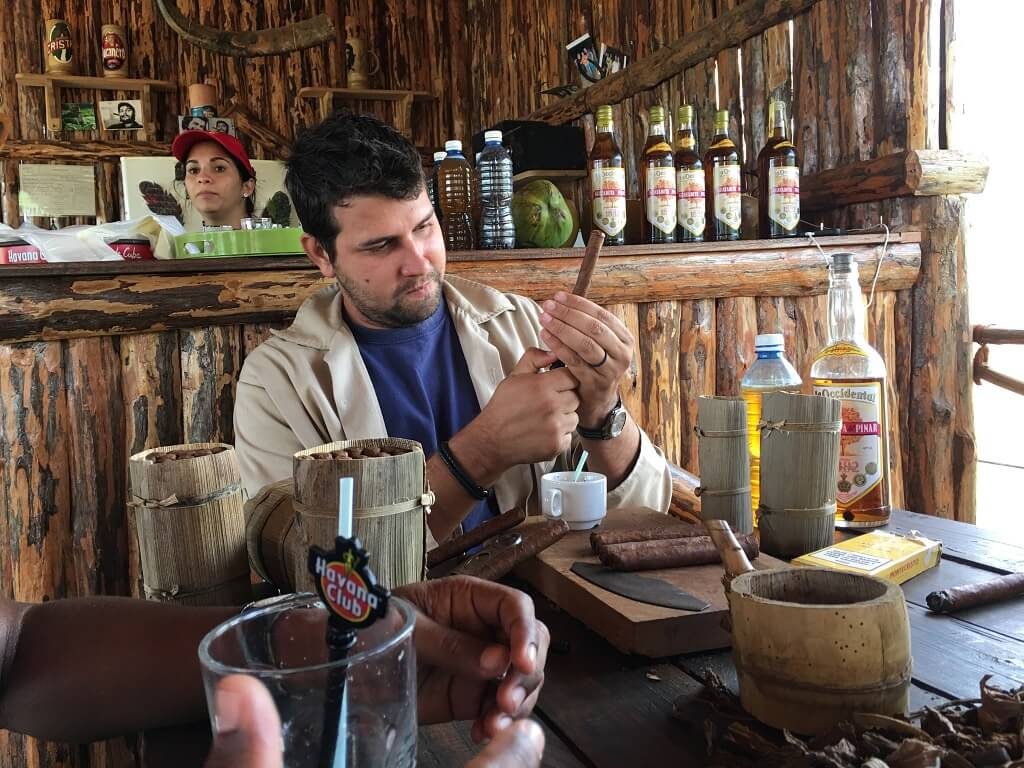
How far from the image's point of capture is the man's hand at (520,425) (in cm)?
173

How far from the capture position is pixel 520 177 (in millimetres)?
3213

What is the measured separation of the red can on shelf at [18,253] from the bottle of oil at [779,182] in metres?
2.46

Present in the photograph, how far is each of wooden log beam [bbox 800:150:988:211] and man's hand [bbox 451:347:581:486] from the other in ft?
6.39

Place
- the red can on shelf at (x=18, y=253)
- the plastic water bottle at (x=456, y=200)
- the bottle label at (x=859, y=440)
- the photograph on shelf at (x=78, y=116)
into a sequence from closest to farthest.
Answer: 1. the bottle label at (x=859, y=440)
2. the red can on shelf at (x=18, y=253)
3. the plastic water bottle at (x=456, y=200)
4. the photograph on shelf at (x=78, y=116)

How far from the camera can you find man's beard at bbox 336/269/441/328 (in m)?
2.05

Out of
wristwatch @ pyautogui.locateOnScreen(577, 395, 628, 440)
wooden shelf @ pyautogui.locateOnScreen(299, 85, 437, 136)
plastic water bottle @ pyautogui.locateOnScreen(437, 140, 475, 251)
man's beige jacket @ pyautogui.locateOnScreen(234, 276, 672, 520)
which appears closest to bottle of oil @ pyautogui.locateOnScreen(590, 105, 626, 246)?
plastic water bottle @ pyautogui.locateOnScreen(437, 140, 475, 251)

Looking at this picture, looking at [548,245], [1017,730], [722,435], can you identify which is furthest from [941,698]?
[548,245]

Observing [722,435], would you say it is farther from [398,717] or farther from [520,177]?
[520,177]

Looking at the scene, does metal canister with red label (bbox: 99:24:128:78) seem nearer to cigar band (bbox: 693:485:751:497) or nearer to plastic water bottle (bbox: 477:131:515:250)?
plastic water bottle (bbox: 477:131:515:250)

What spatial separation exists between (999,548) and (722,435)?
49 cm

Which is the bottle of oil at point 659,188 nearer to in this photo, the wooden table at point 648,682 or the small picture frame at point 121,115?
the wooden table at point 648,682

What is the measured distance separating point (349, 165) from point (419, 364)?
51 centimetres

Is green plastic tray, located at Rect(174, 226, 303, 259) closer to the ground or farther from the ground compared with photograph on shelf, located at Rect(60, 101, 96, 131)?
closer to the ground

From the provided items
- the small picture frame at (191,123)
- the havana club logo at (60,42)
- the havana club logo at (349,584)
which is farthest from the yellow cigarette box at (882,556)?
the havana club logo at (60,42)
